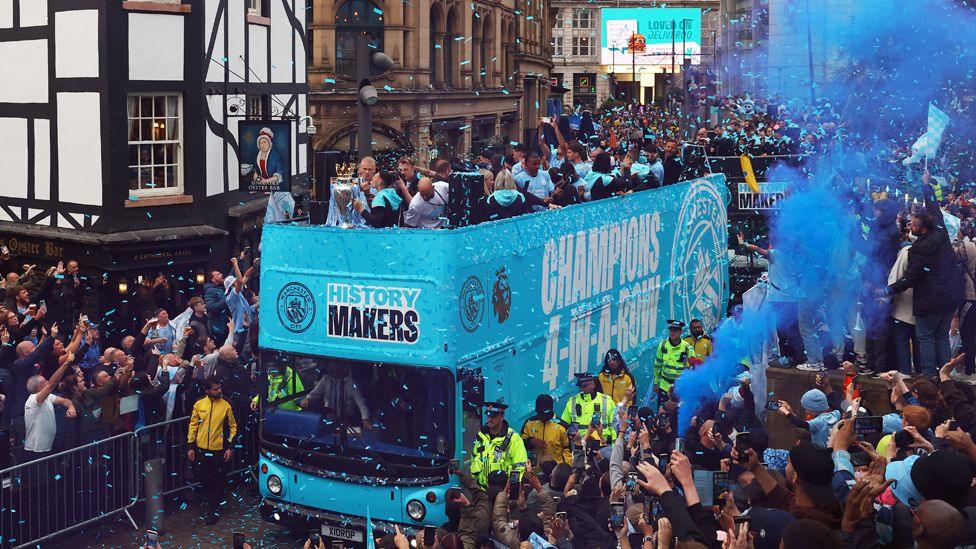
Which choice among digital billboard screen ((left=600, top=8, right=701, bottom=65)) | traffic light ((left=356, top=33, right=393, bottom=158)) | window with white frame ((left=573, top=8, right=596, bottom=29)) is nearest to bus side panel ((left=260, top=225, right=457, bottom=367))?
traffic light ((left=356, top=33, right=393, bottom=158))

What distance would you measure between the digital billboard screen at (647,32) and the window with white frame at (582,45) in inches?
596

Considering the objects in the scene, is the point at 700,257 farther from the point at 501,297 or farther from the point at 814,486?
the point at 814,486

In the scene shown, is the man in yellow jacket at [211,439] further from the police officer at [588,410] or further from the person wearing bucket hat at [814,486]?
the person wearing bucket hat at [814,486]

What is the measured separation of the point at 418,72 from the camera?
39.9 meters

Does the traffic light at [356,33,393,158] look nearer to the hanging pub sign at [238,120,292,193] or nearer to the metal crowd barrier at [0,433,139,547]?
the metal crowd barrier at [0,433,139,547]

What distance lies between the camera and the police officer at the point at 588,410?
→ 1294 cm

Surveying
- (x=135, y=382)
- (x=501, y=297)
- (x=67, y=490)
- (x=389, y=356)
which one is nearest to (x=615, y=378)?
(x=501, y=297)

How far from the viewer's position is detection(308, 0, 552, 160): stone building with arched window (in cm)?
3747

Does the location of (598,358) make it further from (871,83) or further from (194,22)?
(194,22)

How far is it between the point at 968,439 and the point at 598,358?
7.54 meters

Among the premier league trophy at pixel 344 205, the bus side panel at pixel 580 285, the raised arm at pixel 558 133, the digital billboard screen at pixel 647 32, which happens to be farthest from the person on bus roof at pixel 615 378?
the digital billboard screen at pixel 647 32

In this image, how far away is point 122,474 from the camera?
535 inches

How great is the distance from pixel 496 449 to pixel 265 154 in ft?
39.6

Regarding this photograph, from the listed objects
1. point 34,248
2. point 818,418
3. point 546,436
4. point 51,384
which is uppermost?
point 34,248
